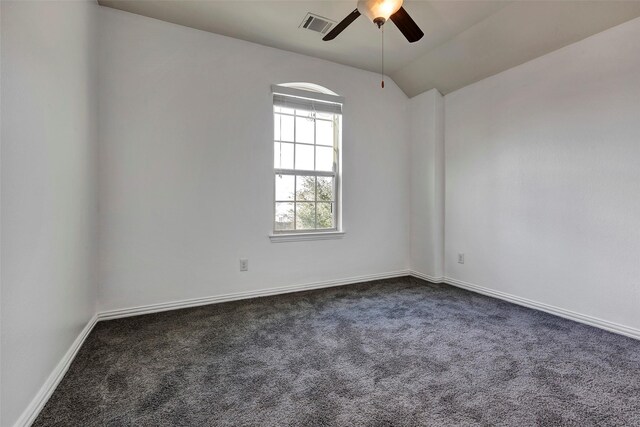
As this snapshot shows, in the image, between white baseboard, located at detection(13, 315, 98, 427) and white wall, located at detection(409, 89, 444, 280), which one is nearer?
white baseboard, located at detection(13, 315, 98, 427)

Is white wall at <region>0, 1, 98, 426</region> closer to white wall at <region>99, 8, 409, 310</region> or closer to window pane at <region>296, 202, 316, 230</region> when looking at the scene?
white wall at <region>99, 8, 409, 310</region>

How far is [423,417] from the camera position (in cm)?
134

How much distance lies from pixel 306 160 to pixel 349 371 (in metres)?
2.32

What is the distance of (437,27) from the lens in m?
2.75

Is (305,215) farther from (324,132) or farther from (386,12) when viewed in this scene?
(386,12)

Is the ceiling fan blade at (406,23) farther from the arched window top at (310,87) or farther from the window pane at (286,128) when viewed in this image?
the window pane at (286,128)

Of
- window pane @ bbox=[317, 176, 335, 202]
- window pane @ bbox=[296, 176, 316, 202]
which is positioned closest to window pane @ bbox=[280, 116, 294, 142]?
window pane @ bbox=[296, 176, 316, 202]

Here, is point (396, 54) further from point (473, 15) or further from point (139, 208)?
point (139, 208)

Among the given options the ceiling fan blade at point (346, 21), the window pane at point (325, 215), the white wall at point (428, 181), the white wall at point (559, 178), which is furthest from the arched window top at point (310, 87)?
the white wall at point (559, 178)

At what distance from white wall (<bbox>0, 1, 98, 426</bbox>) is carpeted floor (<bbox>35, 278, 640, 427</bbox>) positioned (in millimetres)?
306

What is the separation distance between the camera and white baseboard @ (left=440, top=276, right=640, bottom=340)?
2221 mm

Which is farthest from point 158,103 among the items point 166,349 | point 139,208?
point 166,349

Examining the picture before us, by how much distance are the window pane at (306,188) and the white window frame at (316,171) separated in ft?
0.13

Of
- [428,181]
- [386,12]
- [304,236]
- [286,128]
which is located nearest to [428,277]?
[428,181]
